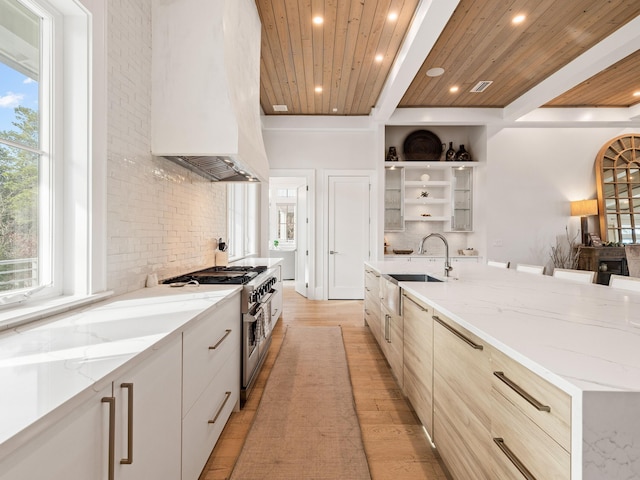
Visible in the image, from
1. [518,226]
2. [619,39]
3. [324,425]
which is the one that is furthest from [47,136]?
[518,226]

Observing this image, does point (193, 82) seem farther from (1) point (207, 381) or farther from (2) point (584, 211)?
(2) point (584, 211)

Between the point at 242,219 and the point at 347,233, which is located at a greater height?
the point at 242,219

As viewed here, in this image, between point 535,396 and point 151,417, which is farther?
point 151,417

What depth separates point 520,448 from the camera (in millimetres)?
938

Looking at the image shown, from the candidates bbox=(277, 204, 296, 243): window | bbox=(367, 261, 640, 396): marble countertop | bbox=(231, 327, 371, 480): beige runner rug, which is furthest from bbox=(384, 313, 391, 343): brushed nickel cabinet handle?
bbox=(277, 204, 296, 243): window

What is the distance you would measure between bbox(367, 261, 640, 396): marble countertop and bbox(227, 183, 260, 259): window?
2813 mm

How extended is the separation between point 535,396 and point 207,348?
4.14 feet

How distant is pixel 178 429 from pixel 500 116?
5.94 metres

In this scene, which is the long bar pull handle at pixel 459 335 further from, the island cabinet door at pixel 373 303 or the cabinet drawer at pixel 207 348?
the island cabinet door at pixel 373 303

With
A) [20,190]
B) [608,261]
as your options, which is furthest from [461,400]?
[608,261]

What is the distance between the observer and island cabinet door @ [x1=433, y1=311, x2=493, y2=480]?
1.14m

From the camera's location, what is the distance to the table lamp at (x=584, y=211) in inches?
212

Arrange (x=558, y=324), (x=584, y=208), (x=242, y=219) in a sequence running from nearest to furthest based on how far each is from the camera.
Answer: (x=558, y=324), (x=242, y=219), (x=584, y=208)

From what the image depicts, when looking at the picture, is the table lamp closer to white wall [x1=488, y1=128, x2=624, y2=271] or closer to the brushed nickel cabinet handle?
white wall [x1=488, y1=128, x2=624, y2=271]
